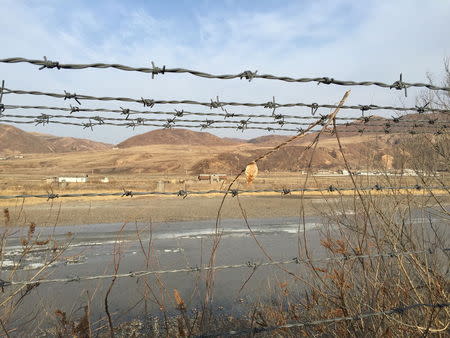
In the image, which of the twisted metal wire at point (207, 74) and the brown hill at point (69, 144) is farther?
the brown hill at point (69, 144)

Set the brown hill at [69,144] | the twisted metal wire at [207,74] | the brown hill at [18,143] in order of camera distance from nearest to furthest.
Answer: the twisted metal wire at [207,74], the brown hill at [18,143], the brown hill at [69,144]

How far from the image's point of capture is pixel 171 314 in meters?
4.88

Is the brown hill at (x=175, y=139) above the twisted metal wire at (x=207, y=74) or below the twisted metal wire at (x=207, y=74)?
above

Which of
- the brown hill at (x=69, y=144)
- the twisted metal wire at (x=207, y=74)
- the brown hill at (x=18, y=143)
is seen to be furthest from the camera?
the brown hill at (x=69, y=144)

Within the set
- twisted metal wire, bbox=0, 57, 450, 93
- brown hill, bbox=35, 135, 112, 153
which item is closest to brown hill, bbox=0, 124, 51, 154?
brown hill, bbox=35, 135, 112, 153

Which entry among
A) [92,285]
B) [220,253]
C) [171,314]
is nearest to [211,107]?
[171,314]

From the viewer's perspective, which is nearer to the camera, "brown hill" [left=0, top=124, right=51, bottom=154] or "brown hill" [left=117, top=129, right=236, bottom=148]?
"brown hill" [left=0, top=124, right=51, bottom=154]

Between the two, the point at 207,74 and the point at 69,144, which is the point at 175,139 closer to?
the point at 69,144

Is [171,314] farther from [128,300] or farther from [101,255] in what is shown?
[101,255]

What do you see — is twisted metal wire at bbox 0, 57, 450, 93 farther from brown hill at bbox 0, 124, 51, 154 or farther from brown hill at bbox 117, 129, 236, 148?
brown hill at bbox 117, 129, 236, 148

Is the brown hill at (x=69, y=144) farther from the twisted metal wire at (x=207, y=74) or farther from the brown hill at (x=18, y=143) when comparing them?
the twisted metal wire at (x=207, y=74)

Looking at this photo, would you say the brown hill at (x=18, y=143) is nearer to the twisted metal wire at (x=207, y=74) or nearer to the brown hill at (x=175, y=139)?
the brown hill at (x=175, y=139)

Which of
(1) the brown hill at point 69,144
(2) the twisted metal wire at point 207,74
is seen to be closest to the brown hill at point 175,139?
(1) the brown hill at point 69,144

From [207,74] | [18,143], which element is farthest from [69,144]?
[207,74]
